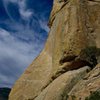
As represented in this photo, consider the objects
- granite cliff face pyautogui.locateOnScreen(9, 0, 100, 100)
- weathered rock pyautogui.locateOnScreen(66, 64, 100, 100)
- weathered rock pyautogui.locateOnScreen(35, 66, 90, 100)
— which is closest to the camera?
weathered rock pyautogui.locateOnScreen(66, 64, 100, 100)

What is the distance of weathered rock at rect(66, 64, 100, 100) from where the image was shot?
31.6 meters

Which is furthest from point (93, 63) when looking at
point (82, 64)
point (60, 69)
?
point (60, 69)

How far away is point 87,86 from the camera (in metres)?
32.8

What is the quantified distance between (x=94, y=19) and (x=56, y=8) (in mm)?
7732

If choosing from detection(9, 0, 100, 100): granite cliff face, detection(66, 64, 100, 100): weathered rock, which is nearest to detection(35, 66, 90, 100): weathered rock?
detection(9, 0, 100, 100): granite cliff face

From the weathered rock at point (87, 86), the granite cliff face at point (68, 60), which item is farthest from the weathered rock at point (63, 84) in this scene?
the weathered rock at point (87, 86)

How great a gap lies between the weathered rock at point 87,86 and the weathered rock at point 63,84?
196cm

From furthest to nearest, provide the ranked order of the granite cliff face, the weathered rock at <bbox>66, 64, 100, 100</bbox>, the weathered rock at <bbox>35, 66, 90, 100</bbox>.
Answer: the weathered rock at <bbox>35, 66, 90, 100</bbox>
the granite cliff face
the weathered rock at <bbox>66, 64, 100, 100</bbox>

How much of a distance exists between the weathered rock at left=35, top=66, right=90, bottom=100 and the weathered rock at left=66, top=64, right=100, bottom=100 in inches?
77.3

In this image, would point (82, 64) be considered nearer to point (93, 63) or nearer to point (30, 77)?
point (93, 63)

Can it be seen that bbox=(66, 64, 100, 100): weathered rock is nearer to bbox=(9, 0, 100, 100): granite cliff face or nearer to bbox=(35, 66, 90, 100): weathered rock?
bbox=(9, 0, 100, 100): granite cliff face

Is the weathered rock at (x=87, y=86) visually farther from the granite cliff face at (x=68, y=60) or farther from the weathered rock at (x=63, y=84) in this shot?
the weathered rock at (x=63, y=84)

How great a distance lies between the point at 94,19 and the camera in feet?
149

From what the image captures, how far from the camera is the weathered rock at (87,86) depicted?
104ft
